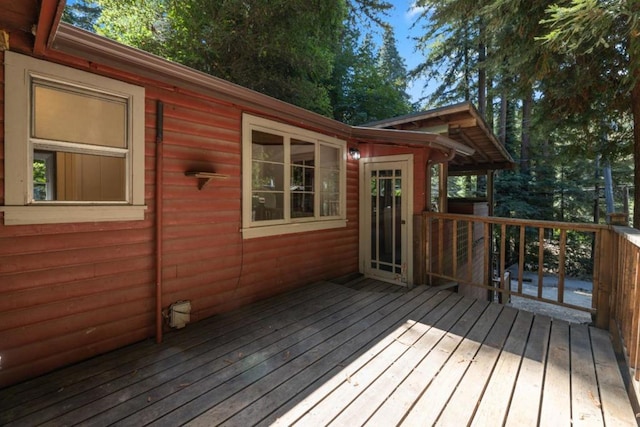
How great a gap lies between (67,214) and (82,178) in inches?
42.7

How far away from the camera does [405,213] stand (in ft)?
14.8

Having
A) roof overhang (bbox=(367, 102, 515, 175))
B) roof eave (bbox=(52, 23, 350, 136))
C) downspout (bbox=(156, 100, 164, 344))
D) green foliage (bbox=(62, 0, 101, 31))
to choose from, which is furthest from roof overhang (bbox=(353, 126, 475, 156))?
green foliage (bbox=(62, 0, 101, 31))

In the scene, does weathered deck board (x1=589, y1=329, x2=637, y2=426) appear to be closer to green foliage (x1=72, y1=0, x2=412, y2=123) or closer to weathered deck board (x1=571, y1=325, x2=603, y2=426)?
weathered deck board (x1=571, y1=325, x2=603, y2=426)

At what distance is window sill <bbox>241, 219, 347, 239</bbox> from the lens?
3488mm

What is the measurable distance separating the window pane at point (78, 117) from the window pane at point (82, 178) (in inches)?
21.5

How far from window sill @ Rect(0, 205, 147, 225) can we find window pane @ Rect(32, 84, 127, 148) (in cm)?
52

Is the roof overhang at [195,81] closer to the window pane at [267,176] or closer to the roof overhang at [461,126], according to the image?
the window pane at [267,176]

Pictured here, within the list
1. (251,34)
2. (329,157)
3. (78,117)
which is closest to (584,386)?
(329,157)

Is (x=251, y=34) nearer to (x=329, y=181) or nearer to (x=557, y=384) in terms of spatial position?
(x=329, y=181)

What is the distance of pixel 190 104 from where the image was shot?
2912mm

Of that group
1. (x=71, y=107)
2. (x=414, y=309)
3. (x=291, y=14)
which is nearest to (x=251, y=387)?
(x=414, y=309)

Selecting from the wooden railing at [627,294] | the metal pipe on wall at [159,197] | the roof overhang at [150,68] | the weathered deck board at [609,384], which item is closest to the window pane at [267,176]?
the roof overhang at [150,68]

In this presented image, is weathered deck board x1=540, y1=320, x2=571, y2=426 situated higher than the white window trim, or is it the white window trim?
the white window trim

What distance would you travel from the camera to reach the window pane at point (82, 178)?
294 cm
